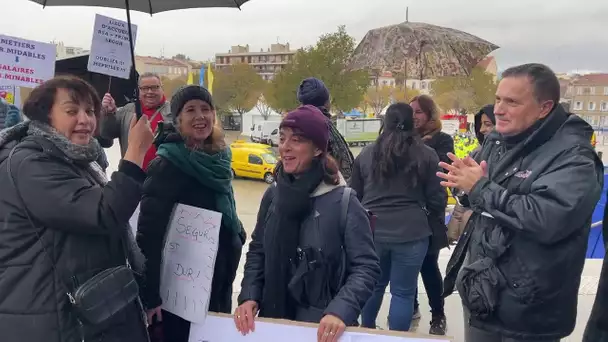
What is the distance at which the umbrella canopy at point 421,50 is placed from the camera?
528 cm

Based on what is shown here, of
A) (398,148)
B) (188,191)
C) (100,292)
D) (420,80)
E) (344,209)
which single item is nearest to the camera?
(100,292)

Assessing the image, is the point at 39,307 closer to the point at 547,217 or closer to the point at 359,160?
the point at 547,217

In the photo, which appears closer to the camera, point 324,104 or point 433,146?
point 324,104

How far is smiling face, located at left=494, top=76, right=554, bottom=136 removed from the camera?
2.07 meters

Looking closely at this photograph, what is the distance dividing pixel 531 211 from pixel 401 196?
5.04 feet

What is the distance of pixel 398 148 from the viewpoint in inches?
131

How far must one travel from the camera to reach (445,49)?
5414 millimetres

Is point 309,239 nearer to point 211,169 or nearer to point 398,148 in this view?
point 211,169

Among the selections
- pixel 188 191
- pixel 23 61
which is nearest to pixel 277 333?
pixel 188 191

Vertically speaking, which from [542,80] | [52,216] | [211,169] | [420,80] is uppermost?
[420,80]

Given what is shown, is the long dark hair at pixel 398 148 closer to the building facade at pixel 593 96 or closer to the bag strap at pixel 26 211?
the bag strap at pixel 26 211

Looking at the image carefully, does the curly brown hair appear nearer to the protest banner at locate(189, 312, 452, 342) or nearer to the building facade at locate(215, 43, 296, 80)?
the protest banner at locate(189, 312, 452, 342)

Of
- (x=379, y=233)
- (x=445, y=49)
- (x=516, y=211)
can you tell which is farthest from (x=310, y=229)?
(x=445, y=49)

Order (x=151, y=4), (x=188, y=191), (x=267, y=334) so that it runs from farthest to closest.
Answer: (x=151, y=4) < (x=188, y=191) < (x=267, y=334)
